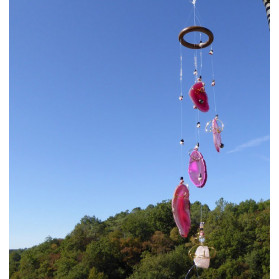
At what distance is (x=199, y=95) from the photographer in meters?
1.76

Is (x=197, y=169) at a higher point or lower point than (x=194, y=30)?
lower

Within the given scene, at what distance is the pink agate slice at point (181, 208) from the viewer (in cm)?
151

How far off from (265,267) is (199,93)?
13.4m

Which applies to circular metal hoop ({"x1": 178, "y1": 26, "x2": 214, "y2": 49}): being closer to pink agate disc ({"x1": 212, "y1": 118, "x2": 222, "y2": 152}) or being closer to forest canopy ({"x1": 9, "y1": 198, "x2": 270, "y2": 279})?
pink agate disc ({"x1": 212, "y1": 118, "x2": 222, "y2": 152})

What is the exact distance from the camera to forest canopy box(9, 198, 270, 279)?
42.3 feet

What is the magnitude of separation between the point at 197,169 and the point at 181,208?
21 cm

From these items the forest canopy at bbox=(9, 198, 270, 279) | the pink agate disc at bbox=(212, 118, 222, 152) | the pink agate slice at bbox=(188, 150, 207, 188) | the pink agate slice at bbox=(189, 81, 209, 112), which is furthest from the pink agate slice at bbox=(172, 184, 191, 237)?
the forest canopy at bbox=(9, 198, 270, 279)

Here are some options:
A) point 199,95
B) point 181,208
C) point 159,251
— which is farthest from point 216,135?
point 159,251

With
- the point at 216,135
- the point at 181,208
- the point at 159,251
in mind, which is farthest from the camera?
the point at 159,251

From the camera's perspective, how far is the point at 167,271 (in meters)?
12.6

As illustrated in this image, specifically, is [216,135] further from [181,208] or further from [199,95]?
[181,208]

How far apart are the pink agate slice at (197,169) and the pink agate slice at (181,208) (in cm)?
7
